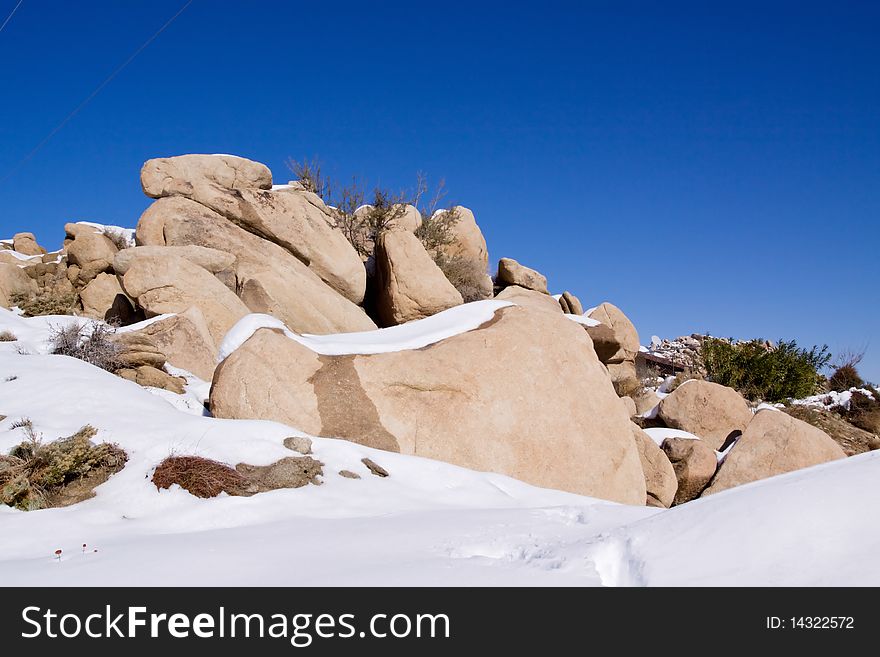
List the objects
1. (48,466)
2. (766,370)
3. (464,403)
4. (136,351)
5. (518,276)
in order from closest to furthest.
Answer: (48,466)
(464,403)
(136,351)
(766,370)
(518,276)

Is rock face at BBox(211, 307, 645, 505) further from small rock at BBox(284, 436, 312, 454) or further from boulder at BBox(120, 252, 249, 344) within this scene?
boulder at BBox(120, 252, 249, 344)

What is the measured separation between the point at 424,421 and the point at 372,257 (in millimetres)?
12268

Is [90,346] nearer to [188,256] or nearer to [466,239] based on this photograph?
[188,256]

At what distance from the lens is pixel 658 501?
10586mm

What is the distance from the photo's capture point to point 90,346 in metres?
10.3

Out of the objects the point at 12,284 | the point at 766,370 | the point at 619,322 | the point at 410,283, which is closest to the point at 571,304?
the point at 619,322

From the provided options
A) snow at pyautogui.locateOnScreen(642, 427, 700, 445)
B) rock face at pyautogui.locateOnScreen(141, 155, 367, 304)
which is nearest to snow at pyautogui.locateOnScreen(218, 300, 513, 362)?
snow at pyautogui.locateOnScreen(642, 427, 700, 445)

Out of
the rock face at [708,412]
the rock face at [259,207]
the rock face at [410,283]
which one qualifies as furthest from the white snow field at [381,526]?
the rock face at [259,207]

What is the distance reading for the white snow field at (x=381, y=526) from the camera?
10.7 ft

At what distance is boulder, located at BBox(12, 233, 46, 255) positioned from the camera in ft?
72.3

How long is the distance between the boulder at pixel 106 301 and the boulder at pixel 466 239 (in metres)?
10.8

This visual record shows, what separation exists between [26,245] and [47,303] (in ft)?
28.5

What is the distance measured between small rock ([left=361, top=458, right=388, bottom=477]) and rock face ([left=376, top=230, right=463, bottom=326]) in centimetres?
924
